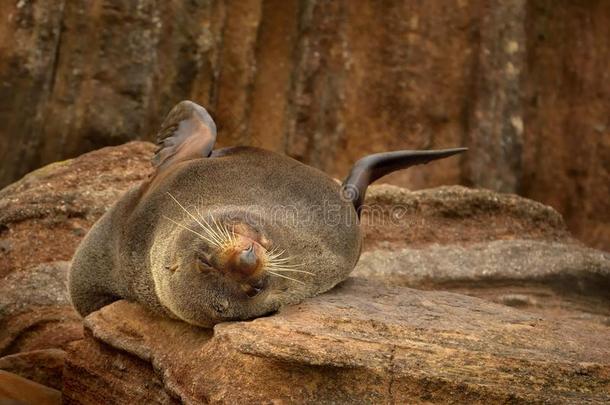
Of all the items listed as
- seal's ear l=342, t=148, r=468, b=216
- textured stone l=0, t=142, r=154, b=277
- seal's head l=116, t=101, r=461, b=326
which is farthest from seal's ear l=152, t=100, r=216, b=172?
textured stone l=0, t=142, r=154, b=277

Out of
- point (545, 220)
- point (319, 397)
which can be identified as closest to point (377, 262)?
point (545, 220)

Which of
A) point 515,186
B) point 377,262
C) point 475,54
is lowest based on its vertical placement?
point 377,262

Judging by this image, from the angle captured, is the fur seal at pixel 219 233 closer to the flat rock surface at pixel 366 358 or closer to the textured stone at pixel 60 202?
the flat rock surface at pixel 366 358

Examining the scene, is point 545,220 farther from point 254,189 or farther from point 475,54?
point 254,189

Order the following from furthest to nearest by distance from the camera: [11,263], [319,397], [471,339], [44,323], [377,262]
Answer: [377,262] < [11,263] < [44,323] < [471,339] < [319,397]

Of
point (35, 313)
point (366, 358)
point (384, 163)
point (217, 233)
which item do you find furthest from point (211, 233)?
point (35, 313)

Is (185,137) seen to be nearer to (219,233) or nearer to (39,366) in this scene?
(39,366)

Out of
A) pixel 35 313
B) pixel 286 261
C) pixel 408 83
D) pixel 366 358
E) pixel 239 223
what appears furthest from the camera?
pixel 408 83
